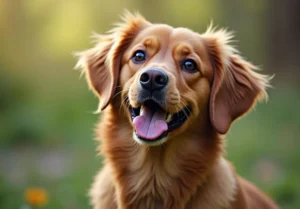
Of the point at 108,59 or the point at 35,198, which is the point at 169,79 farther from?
the point at 35,198

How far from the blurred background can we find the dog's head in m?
2.06

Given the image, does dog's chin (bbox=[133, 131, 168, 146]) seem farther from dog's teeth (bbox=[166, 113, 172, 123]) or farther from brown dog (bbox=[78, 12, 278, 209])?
dog's teeth (bbox=[166, 113, 172, 123])

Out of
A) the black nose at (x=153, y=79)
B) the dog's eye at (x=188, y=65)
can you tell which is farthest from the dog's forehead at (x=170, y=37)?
the black nose at (x=153, y=79)

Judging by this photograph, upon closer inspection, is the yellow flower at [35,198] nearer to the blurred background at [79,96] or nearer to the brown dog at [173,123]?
the blurred background at [79,96]

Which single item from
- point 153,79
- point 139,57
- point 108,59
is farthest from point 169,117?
point 108,59

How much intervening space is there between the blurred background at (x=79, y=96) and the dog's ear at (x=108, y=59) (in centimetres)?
186

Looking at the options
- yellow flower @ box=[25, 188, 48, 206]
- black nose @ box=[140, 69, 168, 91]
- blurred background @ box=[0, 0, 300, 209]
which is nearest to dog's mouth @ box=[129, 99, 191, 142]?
black nose @ box=[140, 69, 168, 91]

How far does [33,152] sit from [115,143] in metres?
4.10

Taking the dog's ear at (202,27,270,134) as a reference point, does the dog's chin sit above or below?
below

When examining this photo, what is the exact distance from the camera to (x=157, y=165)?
573cm

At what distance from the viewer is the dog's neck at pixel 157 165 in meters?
5.63

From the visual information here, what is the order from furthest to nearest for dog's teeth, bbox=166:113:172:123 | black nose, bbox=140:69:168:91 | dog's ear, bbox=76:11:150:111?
dog's ear, bbox=76:11:150:111 → dog's teeth, bbox=166:113:172:123 → black nose, bbox=140:69:168:91

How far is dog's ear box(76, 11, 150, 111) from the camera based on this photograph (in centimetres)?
585

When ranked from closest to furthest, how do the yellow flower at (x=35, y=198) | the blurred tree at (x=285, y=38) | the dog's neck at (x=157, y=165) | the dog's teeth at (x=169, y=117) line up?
the dog's teeth at (x=169, y=117) < the dog's neck at (x=157, y=165) < the yellow flower at (x=35, y=198) < the blurred tree at (x=285, y=38)
